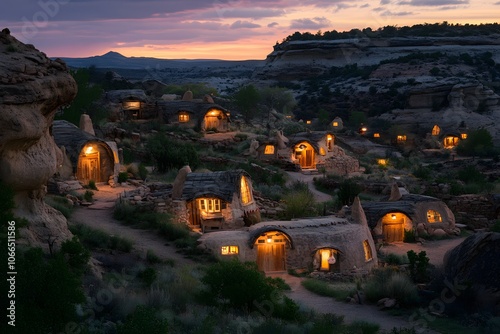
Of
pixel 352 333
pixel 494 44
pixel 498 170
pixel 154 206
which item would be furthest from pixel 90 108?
pixel 494 44

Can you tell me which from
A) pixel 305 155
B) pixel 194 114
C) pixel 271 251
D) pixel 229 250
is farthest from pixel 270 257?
pixel 194 114

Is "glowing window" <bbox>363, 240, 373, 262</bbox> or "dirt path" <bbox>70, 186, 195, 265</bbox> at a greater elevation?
"dirt path" <bbox>70, 186, 195, 265</bbox>

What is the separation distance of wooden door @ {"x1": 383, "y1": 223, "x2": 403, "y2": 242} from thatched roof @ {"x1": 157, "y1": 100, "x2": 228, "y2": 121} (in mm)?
22377

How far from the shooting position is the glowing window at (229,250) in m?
21.0

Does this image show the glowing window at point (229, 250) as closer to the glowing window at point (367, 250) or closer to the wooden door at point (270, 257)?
the wooden door at point (270, 257)

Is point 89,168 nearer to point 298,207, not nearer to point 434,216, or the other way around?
point 298,207

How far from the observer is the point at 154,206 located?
23.6 m

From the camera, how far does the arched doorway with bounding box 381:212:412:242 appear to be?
1088 inches

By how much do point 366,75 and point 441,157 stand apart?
111ft

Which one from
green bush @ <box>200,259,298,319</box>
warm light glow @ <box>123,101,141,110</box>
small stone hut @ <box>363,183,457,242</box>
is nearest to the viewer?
green bush @ <box>200,259,298,319</box>

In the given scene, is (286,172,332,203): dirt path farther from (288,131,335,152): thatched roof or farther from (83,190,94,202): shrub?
(83,190,94,202): shrub

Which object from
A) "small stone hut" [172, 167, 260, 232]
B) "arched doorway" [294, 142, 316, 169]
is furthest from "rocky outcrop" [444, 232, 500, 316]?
"arched doorway" [294, 142, 316, 169]

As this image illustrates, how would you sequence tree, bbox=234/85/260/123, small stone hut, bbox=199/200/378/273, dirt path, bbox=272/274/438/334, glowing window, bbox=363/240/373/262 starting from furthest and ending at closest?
tree, bbox=234/85/260/123
glowing window, bbox=363/240/373/262
small stone hut, bbox=199/200/378/273
dirt path, bbox=272/274/438/334

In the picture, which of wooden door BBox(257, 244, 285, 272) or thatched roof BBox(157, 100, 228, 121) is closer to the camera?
wooden door BBox(257, 244, 285, 272)
